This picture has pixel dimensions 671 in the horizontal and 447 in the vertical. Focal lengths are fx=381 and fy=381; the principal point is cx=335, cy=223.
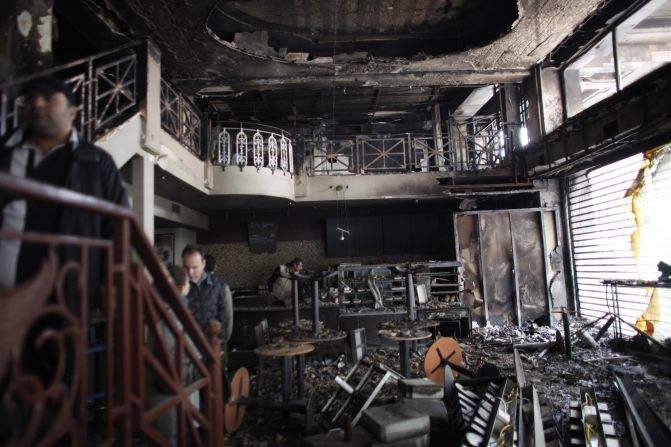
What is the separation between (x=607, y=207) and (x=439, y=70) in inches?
201

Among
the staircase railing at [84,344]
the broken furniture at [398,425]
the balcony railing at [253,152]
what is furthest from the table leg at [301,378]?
the balcony railing at [253,152]

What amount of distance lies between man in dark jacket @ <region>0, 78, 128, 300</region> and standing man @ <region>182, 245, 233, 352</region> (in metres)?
1.94

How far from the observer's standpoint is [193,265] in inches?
155

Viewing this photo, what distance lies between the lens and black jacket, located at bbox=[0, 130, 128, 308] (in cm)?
184

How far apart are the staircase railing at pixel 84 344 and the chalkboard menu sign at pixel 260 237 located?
10790mm

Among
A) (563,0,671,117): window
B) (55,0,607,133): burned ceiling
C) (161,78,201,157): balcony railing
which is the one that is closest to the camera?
(55,0,607,133): burned ceiling

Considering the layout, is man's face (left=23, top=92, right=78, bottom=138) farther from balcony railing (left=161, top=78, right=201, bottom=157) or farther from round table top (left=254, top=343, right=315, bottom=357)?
balcony railing (left=161, top=78, right=201, bottom=157)

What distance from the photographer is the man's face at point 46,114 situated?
6.25 feet

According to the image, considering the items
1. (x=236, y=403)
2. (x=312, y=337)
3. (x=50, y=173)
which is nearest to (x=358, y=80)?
(x=312, y=337)

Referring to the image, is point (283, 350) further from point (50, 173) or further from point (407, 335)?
point (50, 173)

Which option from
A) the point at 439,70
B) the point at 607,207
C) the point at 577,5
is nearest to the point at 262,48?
the point at 439,70

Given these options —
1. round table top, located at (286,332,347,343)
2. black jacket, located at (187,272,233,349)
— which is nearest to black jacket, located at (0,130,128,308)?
black jacket, located at (187,272,233,349)

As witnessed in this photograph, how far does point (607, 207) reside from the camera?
351 inches

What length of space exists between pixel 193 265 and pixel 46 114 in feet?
7.39
